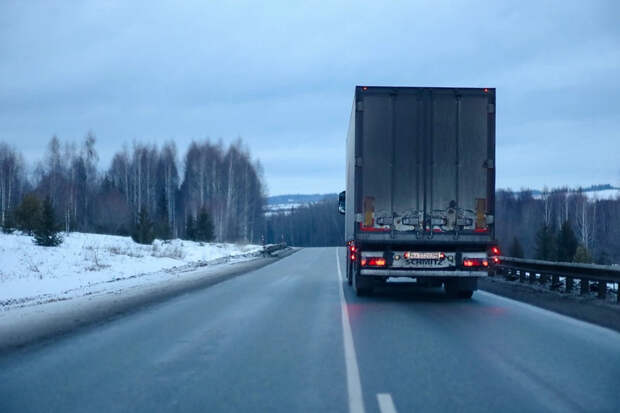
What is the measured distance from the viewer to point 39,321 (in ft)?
34.1

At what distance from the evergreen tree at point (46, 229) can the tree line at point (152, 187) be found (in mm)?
25459

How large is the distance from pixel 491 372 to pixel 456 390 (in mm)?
952

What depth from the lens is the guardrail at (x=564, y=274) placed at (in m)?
13.4

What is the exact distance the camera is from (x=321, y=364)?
271 inches

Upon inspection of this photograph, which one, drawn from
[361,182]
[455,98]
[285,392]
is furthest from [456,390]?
[455,98]

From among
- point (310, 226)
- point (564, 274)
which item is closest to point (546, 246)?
point (564, 274)

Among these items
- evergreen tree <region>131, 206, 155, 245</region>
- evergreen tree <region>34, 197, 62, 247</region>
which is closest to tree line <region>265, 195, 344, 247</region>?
evergreen tree <region>131, 206, 155, 245</region>

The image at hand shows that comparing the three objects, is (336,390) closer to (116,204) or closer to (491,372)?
(491,372)

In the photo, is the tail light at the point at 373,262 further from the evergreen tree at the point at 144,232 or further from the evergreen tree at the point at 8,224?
the evergreen tree at the point at 144,232

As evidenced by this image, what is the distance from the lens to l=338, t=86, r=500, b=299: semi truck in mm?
12758

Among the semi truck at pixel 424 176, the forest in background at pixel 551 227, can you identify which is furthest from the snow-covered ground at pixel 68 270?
the forest in background at pixel 551 227

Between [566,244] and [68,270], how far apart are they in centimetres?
4396

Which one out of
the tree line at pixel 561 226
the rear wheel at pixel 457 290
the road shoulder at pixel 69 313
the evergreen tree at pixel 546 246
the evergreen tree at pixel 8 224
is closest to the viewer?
the road shoulder at pixel 69 313

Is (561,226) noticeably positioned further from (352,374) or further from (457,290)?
(352,374)
